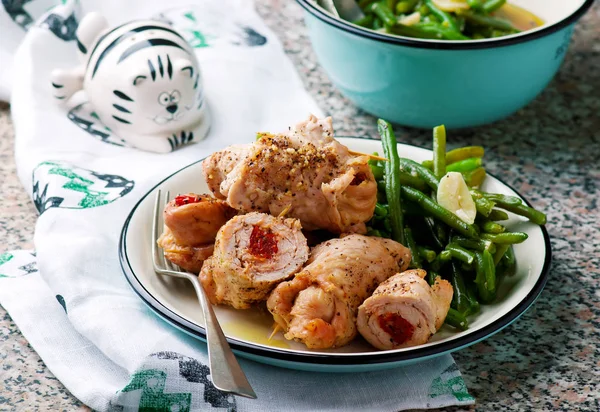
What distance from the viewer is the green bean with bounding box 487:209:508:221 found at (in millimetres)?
1734

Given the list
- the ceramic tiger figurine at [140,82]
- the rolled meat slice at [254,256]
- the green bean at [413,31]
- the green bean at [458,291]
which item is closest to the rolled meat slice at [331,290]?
the rolled meat slice at [254,256]

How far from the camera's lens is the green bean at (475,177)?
1.88 m

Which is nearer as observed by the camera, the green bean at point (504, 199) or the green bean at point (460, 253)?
the green bean at point (460, 253)

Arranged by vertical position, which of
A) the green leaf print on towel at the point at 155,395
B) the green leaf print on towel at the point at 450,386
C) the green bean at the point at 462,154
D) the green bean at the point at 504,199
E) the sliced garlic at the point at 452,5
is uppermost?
the sliced garlic at the point at 452,5

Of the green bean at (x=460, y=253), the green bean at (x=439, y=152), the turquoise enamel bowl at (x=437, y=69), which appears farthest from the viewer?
the turquoise enamel bowl at (x=437, y=69)

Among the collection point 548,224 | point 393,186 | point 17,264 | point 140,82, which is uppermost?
point 393,186

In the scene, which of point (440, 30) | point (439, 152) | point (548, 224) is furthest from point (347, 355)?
point (440, 30)

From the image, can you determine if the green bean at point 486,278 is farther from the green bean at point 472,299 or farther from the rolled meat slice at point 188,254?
the rolled meat slice at point 188,254

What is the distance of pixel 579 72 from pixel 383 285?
1787 mm

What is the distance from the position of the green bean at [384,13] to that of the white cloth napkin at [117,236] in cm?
35

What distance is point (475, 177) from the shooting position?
6.27 feet

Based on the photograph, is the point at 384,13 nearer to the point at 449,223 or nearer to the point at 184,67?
the point at 184,67

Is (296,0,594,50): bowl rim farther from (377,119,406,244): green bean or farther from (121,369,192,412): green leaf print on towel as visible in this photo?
(121,369,192,412): green leaf print on towel

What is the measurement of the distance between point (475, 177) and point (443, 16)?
72 cm
